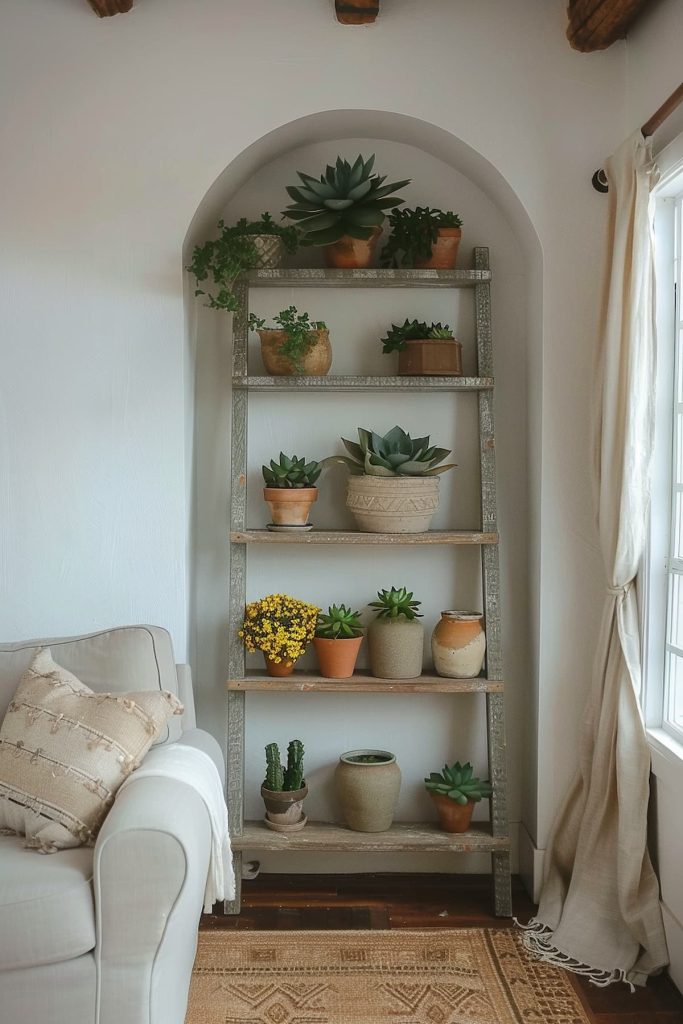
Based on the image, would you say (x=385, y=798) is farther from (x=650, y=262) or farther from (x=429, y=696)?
(x=650, y=262)

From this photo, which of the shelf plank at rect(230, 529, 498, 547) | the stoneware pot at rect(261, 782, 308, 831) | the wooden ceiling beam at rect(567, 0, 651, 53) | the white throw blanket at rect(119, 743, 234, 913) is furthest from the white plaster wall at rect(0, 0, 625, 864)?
the white throw blanket at rect(119, 743, 234, 913)

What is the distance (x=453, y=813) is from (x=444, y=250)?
171 centimetres

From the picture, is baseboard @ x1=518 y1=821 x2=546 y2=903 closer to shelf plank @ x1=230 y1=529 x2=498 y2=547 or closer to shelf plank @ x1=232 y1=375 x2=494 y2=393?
shelf plank @ x1=230 y1=529 x2=498 y2=547

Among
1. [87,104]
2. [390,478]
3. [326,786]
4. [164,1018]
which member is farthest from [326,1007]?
[87,104]

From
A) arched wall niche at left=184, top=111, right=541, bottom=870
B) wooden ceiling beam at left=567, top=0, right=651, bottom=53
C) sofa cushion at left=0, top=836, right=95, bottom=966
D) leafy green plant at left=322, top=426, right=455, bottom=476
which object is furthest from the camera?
arched wall niche at left=184, top=111, right=541, bottom=870

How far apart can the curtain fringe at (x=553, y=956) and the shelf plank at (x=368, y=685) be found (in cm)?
67

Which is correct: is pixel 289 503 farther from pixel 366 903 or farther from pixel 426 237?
pixel 366 903

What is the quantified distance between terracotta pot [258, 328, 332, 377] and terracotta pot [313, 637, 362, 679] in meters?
0.81

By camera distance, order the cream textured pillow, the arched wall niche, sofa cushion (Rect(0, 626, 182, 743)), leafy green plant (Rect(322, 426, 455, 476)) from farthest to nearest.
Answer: the arched wall niche → leafy green plant (Rect(322, 426, 455, 476)) → sofa cushion (Rect(0, 626, 182, 743)) → the cream textured pillow

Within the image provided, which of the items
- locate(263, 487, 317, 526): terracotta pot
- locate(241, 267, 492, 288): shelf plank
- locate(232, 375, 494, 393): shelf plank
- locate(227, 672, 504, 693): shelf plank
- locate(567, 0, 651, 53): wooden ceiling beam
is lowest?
locate(227, 672, 504, 693): shelf plank

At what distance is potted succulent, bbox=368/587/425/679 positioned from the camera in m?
2.96

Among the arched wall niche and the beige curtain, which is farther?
the arched wall niche

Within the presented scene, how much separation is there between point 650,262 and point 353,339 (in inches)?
39.6

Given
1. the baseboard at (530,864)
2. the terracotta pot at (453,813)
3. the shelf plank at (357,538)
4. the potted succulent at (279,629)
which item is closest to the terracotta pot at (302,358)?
the shelf plank at (357,538)
